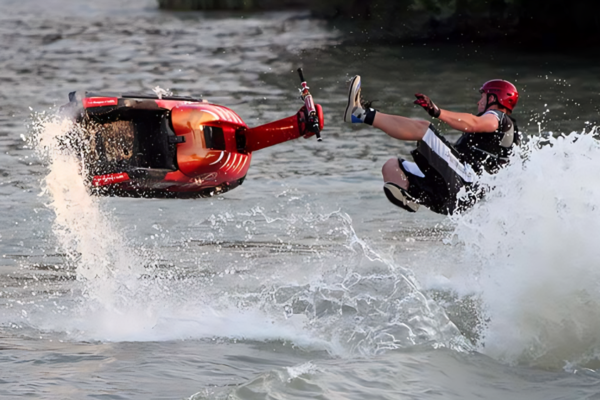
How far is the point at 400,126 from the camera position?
857 cm

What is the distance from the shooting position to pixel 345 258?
11.1 m

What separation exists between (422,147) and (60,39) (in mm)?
25606

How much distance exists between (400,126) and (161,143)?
104 inches

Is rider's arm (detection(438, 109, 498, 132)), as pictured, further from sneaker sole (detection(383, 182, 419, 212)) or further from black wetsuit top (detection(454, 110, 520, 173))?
sneaker sole (detection(383, 182, 419, 212))

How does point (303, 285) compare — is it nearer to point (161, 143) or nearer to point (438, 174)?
point (438, 174)

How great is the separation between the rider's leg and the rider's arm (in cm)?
Answer: 25

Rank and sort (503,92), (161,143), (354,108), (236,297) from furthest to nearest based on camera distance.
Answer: (161,143), (503,92), (236,297), (354,108)

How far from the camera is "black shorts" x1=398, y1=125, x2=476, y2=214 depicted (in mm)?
8828

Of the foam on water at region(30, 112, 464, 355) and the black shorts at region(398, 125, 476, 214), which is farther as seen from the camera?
the black shorts at region(398, 125, 476, 214)

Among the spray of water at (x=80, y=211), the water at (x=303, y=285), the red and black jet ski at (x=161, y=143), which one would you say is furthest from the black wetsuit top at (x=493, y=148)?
the spray of water at (x=80, y=211)

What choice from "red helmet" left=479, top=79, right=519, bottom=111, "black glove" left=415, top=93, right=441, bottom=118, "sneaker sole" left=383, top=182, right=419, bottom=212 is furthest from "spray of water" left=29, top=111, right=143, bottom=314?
"red helmet" left=479, top=79, right=519, bottom=111

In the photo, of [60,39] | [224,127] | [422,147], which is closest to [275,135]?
[224,127]

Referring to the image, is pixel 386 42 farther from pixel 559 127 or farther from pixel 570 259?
pixel 570 259

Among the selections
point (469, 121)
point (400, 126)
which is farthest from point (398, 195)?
point (469, 121)
